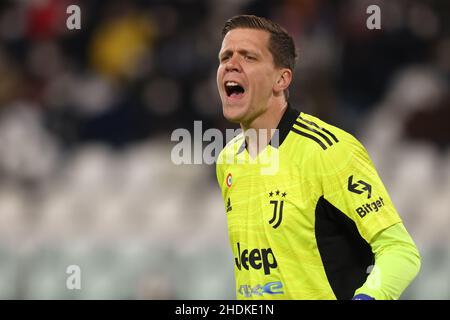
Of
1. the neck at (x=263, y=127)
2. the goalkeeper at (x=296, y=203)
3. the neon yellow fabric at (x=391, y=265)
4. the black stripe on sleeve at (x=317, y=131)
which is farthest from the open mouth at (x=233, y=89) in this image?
the neon yellow fabric at (x=391, y=265)

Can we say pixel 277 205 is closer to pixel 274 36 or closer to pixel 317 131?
pixel 317 131

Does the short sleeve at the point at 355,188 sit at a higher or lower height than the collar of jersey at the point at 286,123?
lower

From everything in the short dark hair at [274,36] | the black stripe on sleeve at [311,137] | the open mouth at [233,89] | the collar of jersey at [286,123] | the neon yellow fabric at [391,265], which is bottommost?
the neon yellow fabric at [391,265]

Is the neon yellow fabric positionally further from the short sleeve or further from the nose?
the nose

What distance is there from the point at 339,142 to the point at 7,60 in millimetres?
6480

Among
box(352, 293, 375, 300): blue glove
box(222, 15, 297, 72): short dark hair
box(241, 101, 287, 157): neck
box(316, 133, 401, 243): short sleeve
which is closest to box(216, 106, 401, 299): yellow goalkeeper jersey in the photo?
box(316, 133, 401, 243): short sleeve

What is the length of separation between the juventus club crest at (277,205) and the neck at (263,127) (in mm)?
309

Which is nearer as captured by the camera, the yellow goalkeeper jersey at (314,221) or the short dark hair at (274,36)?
the yellow goalkeeper jersey at (314,221)

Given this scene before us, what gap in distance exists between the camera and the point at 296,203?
149 inches

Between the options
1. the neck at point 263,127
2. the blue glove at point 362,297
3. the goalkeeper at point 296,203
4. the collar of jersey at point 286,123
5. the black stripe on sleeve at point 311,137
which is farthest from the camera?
the neck at point 263,127

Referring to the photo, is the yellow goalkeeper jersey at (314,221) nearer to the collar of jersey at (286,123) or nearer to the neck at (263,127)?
the collar of jersey at (286,123)

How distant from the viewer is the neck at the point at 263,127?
4.13m

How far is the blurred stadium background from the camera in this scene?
7332 mm

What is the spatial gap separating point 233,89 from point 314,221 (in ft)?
2.98
